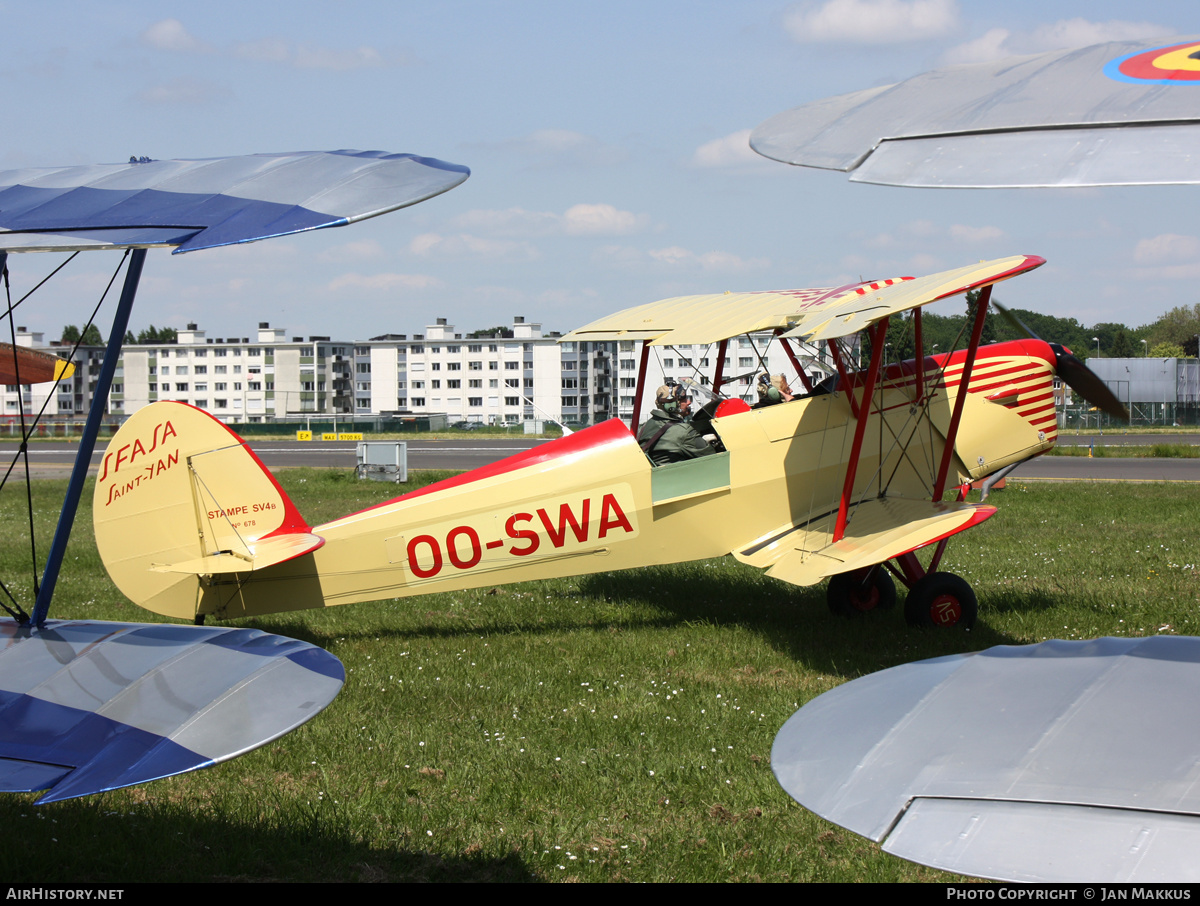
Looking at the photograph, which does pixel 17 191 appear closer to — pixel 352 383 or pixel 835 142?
pixel 835 142

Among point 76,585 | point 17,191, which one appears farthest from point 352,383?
point 17,191

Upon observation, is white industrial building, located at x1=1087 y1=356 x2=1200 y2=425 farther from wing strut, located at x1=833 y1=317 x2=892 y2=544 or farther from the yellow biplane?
wing strut, located at x1=833 y1=317 x2=892 y2=544

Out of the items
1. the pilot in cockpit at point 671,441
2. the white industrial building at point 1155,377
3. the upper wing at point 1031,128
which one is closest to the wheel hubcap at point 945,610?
the pilot in cockpit at point 671,441

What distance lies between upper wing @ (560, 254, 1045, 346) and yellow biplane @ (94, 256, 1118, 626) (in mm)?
30

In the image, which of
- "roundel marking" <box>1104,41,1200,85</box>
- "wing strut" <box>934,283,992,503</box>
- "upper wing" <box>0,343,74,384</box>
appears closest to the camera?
"roundel marking" <box>1104,41,1200,85</box>

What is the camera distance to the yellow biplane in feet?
21.5

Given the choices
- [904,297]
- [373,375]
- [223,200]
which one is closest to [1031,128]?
[223,200]

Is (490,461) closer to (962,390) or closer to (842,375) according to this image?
(842,375)

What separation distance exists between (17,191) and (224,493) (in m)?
3.52

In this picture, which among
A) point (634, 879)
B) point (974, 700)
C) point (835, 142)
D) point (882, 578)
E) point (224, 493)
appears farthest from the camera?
point (882, 578)

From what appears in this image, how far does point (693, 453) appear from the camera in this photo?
7637 mm

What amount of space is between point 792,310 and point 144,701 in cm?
689

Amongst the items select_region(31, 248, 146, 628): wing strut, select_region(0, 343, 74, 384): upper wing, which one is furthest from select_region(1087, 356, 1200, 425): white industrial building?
select_region(31, 248, 146, 628): wing strut

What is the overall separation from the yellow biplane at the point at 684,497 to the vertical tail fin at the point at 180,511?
12 mm
